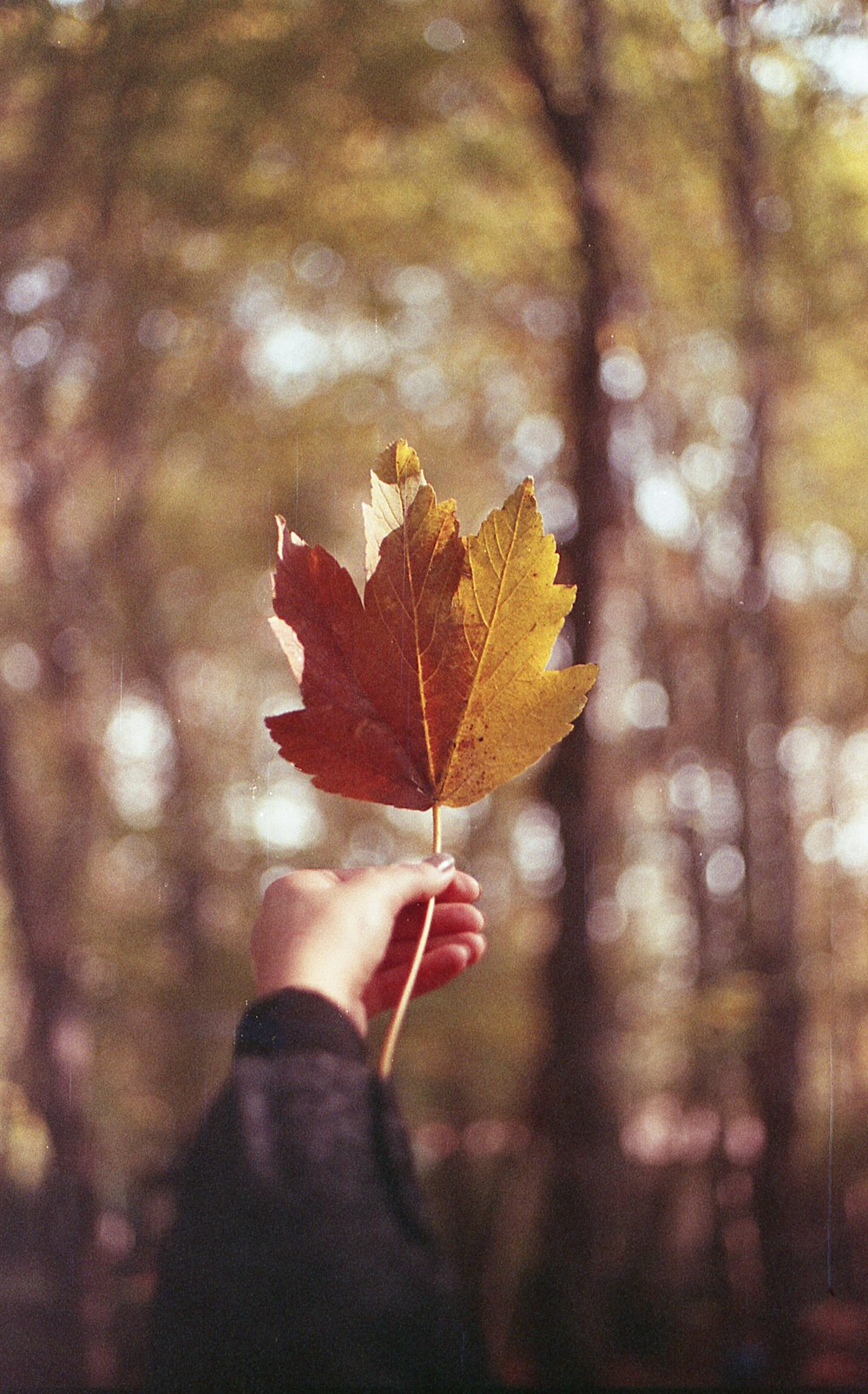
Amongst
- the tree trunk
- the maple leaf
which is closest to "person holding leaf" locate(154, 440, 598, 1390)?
the maple leaf

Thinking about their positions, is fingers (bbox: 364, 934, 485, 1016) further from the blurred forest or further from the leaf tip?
the blurred forest

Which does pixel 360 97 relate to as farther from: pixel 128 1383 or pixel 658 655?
pixel 128 1383

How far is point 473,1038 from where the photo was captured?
0.87 meters

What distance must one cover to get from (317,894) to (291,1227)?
4.1 inches

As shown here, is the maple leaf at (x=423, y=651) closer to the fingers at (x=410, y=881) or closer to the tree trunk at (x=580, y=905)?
the fingers at (x=410, y=881)

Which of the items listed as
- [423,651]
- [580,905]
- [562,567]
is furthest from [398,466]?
[580,905]

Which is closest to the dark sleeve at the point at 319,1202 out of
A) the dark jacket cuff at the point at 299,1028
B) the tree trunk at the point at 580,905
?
the dark jacket cuff at the point at 299,1028

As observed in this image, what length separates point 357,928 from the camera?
28cm

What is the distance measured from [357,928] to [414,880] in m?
0.02

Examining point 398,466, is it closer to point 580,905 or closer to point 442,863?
point 442,863

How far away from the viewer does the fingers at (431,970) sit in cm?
Answer: 31

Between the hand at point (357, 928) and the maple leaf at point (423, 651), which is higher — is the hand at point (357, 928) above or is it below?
below

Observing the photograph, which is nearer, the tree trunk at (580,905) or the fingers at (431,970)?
the fingers at (431,970)

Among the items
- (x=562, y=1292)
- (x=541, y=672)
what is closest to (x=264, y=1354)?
(x=541, y=672)
